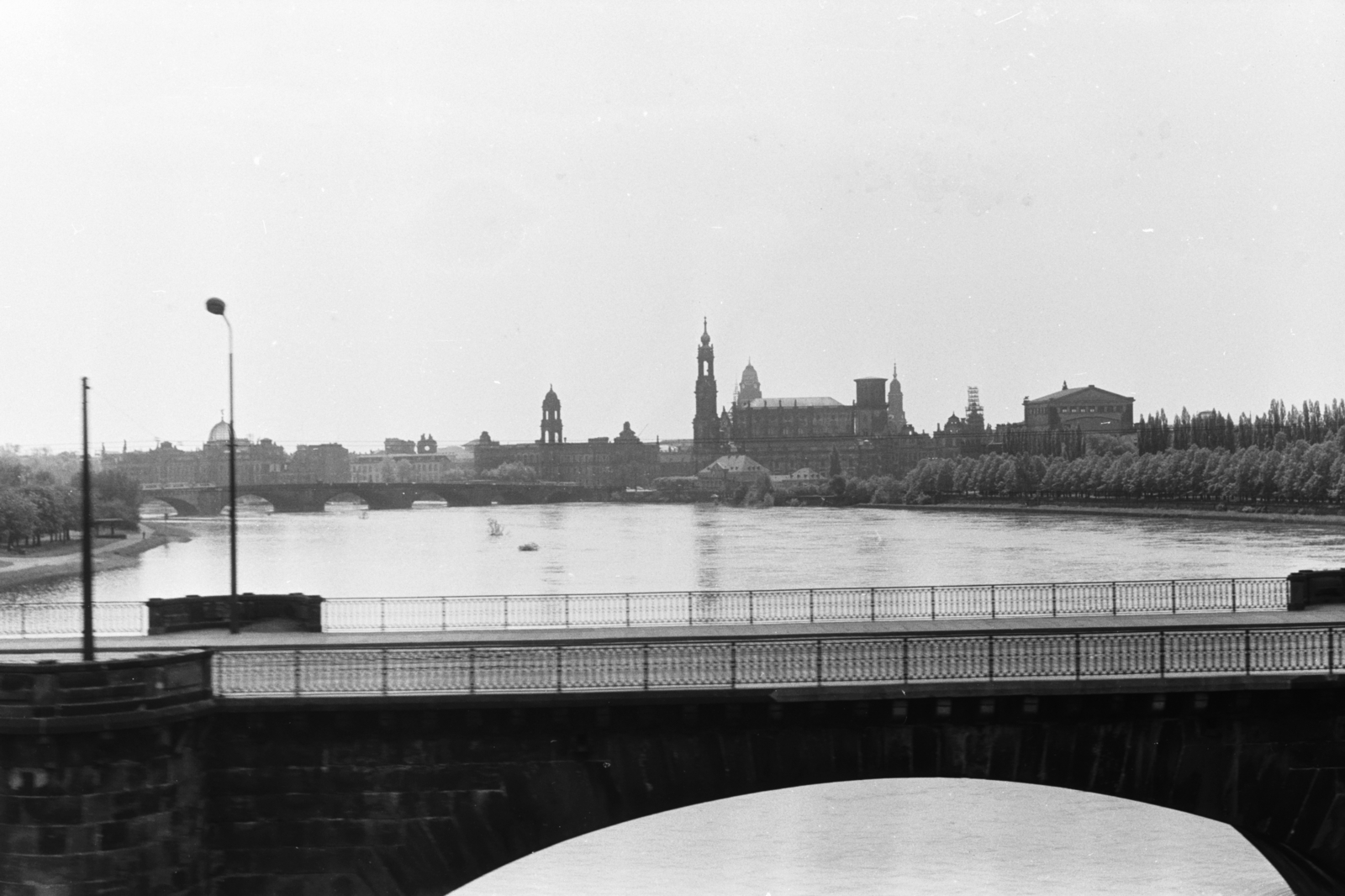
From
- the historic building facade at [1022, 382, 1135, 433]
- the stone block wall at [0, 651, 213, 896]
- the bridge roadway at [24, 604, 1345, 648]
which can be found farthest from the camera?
the historic building facade at [1022, 382, 1135, 433]

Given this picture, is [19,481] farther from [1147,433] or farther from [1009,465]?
[1147,433]

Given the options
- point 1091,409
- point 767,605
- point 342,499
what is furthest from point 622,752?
point 1091,409

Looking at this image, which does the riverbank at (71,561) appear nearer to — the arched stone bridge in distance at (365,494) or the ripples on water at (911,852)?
the arched stone bridge in distance at (365,494)

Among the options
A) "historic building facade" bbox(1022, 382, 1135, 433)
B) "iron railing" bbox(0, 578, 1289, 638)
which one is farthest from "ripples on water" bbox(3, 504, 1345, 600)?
"historic building facade" bbox(1022, 382, 1135, 433)

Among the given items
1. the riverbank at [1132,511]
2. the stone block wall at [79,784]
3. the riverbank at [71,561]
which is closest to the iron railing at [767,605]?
the riverbank at [71,561]

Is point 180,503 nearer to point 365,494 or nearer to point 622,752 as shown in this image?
point 365,494

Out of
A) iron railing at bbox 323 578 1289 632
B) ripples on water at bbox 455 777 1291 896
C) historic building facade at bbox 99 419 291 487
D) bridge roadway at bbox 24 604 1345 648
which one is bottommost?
ripples on water at bbox 455 777 1291 896

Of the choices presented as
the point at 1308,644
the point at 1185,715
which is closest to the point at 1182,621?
the point at 1308,644

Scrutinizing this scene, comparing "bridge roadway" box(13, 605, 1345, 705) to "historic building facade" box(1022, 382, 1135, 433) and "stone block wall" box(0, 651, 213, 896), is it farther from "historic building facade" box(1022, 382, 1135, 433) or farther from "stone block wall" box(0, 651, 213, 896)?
"historic building facade" box(1022, 382, 1135, 433)

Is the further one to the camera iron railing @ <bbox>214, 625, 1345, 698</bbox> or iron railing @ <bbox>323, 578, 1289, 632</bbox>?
iron railing @ <bbox>323, 578, 1289, 632</bbox>
